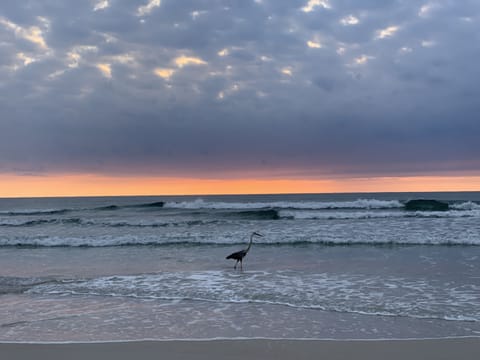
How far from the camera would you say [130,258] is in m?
13.6

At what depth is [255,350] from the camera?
4.99m

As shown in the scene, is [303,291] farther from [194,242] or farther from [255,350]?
[194,242]

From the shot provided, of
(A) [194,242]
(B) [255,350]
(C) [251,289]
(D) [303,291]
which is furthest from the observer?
(A) [194,242]

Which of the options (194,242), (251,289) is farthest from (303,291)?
(194,242)

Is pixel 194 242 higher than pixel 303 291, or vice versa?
pixel 303 291

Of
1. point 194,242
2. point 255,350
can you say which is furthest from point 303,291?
point 194,242

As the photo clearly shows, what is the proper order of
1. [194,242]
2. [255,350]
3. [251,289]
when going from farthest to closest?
[194,242]
[251,289]
[255,350]

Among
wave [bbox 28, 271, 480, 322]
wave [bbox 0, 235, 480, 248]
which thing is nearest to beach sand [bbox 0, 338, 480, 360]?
wave [bbox 28, 271, 480, 322]

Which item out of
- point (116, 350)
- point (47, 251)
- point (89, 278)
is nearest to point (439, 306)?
point (116, 350)

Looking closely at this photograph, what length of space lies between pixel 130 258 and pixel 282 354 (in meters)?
9.60

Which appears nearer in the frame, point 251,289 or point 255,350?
point 255,350

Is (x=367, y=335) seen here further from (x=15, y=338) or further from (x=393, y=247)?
(x=393, y=247)

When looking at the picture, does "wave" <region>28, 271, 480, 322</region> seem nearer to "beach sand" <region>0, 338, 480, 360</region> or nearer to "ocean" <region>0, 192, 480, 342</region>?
"ocean" <region>0, 192, 480, 342</region>

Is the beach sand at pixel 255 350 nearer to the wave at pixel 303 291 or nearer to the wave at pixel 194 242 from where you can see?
the wave at pixel 303 291
